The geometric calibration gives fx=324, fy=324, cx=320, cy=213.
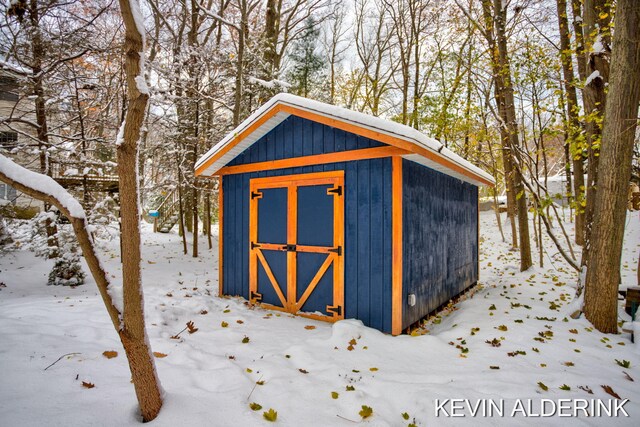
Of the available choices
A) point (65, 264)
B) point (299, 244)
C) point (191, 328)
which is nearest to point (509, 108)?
point (299, 244)

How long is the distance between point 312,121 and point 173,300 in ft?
11.9

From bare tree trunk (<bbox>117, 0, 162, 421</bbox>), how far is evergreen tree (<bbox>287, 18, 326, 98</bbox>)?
11.0 meters

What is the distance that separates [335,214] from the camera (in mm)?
4660

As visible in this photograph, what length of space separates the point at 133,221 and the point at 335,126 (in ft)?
9.93

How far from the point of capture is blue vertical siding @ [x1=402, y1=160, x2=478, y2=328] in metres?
4.48

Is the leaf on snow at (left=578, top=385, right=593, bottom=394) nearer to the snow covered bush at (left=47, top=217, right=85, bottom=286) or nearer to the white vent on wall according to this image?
the white vent on wall

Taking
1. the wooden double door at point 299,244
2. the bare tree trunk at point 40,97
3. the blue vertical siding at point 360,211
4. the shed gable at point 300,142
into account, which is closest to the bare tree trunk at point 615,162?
the blue vertical siding at point 360,211

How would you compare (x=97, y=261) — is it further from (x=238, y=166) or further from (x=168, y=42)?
(x=168, y=42)

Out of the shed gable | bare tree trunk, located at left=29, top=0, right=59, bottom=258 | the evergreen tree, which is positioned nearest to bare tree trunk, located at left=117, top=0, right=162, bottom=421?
the shed gable

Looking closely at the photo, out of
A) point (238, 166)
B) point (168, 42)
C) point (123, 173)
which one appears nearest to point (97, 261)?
point (123, 173)

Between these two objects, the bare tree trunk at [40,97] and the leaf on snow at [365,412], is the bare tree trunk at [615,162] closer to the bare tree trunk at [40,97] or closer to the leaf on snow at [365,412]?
the leaf on snow at [365,412]

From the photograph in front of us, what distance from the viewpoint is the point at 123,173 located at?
1.96 m

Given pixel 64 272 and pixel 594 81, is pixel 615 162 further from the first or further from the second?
pixel 64 272

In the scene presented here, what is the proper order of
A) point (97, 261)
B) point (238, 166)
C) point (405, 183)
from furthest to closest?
point (238, 166) < point (405, 183) < point (97, 261)
